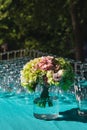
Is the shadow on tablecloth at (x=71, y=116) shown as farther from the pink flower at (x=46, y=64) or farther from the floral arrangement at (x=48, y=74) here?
the pink flower at (x=46, y=64)

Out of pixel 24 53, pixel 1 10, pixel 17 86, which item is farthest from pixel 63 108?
pixel 1 10

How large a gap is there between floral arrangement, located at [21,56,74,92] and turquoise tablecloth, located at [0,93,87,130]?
173 millimetres

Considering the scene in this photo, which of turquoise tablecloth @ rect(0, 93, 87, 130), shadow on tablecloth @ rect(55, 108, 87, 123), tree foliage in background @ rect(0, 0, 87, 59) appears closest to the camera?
turquoise tablecloth @ rect(0, 93, 87, 130)

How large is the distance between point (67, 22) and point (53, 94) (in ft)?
23.4

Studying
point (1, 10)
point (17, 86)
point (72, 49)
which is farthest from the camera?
point (72, 49)

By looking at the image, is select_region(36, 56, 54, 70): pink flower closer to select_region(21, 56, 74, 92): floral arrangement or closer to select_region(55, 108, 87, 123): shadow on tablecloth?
select_region(21, 56, 74, 92): floral arrangement

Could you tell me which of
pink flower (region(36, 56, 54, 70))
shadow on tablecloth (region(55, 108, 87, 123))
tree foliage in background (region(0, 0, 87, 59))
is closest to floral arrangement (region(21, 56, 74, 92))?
pink flower (region(36, 56, 54, 70))

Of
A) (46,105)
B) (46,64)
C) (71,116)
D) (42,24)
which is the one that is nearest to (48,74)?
(46,64)

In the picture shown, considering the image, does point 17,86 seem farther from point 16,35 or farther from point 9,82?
point 16,35

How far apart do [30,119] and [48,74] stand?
28cm

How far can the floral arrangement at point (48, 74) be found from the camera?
248 cm

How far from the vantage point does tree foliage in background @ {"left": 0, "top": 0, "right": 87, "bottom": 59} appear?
8852 millimetres

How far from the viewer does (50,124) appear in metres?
2.46

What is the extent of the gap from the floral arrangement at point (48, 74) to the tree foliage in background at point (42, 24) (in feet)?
19.1
